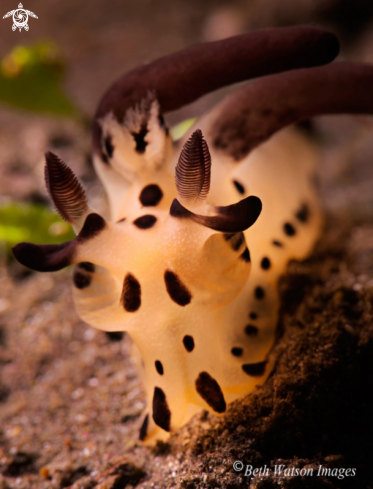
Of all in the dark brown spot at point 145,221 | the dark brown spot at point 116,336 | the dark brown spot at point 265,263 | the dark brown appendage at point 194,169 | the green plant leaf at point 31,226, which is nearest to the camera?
the dark brown appendage at point 194,169

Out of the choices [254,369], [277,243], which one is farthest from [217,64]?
[254,369]

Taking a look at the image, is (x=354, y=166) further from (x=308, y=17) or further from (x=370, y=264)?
(x=308, y=17)

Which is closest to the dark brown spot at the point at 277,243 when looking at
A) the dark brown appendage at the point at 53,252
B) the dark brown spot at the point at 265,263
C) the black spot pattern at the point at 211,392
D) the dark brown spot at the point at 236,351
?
the dark brown spot at the point at 265,263

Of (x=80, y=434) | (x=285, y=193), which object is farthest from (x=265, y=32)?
(x=80, y=434)

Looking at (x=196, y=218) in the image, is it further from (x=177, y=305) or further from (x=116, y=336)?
(x=116, y=336)

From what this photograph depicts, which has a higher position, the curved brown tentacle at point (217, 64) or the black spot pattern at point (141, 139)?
the curved brown tentacle at point (217, 64)

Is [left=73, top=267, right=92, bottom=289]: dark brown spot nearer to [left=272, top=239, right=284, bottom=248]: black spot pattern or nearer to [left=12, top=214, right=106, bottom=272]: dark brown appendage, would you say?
[left=12, top=214, right=106, bottom=272]: dark brown appendage

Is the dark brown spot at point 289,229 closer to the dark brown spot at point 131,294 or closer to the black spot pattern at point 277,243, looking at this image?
the black spot pattern at point 277,243

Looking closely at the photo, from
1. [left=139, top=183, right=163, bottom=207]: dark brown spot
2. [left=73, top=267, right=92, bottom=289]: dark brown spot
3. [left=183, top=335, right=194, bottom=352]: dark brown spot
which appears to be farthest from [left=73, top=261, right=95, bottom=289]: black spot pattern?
[left=183, top=335, right=194, bottom=352]: dark brown spot
